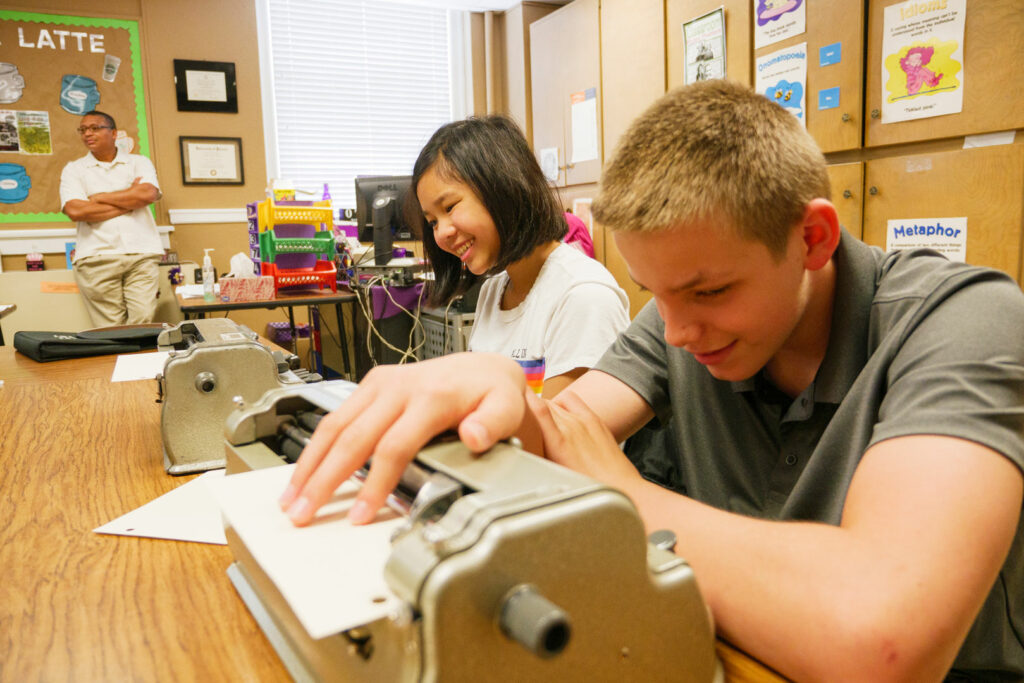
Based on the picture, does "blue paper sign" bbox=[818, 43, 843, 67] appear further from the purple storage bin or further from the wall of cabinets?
the purple storage bin

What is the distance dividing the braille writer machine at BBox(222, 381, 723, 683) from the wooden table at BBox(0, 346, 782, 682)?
0.10 meters

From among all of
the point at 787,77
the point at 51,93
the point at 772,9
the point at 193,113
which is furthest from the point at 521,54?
the point at 51,93

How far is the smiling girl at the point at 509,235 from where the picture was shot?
1597 mm

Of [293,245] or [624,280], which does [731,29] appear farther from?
[293,245]

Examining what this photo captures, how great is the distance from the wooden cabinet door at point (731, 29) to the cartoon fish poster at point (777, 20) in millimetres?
45

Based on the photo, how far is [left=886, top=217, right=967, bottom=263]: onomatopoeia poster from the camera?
2.32m

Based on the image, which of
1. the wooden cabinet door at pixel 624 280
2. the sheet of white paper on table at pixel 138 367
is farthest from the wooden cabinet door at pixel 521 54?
the sheet of white paper on table at pixel 138 367

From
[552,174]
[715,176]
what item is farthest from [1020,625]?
[552,174]

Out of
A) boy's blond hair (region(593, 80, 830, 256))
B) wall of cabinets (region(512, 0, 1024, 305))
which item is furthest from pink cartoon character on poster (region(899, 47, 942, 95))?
boy's blond hair (region(593, 80, 830, 256))

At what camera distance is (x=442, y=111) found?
18.4 ft

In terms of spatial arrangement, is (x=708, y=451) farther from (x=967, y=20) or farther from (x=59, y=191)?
(x=59, y=191)

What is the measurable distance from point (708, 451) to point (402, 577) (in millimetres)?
672

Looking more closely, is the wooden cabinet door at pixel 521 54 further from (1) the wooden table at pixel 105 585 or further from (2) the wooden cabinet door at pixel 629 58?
(1) the wooden table at pixel 105 585

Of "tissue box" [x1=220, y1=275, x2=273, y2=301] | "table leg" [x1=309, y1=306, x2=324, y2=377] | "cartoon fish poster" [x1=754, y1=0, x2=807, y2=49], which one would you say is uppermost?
"cartoon fish poster" [x1=754, y1=0, x2=807, y2=49]
